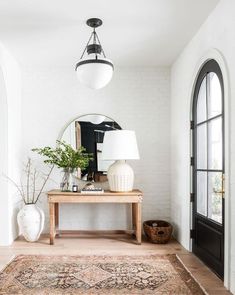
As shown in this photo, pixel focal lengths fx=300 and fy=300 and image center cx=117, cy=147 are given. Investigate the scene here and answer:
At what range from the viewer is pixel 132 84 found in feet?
16.2

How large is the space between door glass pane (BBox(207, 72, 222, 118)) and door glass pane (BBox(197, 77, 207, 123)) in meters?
0.15

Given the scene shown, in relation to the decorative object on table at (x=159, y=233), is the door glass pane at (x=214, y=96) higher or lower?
higher

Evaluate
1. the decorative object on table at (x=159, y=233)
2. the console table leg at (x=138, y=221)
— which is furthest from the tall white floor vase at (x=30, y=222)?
the decorative object on table at (x=159, y=233)

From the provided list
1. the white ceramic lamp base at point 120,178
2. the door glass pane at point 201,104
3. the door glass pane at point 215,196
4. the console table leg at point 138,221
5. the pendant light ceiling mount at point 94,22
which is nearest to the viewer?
the door glass pane at point 215,196

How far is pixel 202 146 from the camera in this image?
362 cm

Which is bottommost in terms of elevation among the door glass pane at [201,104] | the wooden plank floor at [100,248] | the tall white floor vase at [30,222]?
the wooden plank floor at [100,248]

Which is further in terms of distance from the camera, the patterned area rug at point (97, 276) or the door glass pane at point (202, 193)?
the door glass pane at point (202, 193)

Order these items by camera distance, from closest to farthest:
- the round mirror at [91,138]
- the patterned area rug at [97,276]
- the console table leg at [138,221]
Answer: the patterned area rug at [97,276] < the console table leg at [138,221] < the round mirror at [91,138]

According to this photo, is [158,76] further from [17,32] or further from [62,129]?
[17,32]

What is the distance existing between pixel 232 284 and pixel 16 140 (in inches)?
136

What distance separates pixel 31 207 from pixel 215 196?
8.45 feet

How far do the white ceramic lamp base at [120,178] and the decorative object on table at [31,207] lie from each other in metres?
1.13

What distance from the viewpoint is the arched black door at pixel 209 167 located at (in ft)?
9.93

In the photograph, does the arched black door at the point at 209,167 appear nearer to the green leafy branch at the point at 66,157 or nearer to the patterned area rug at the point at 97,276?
the patterned area rug at the point at 97,276
